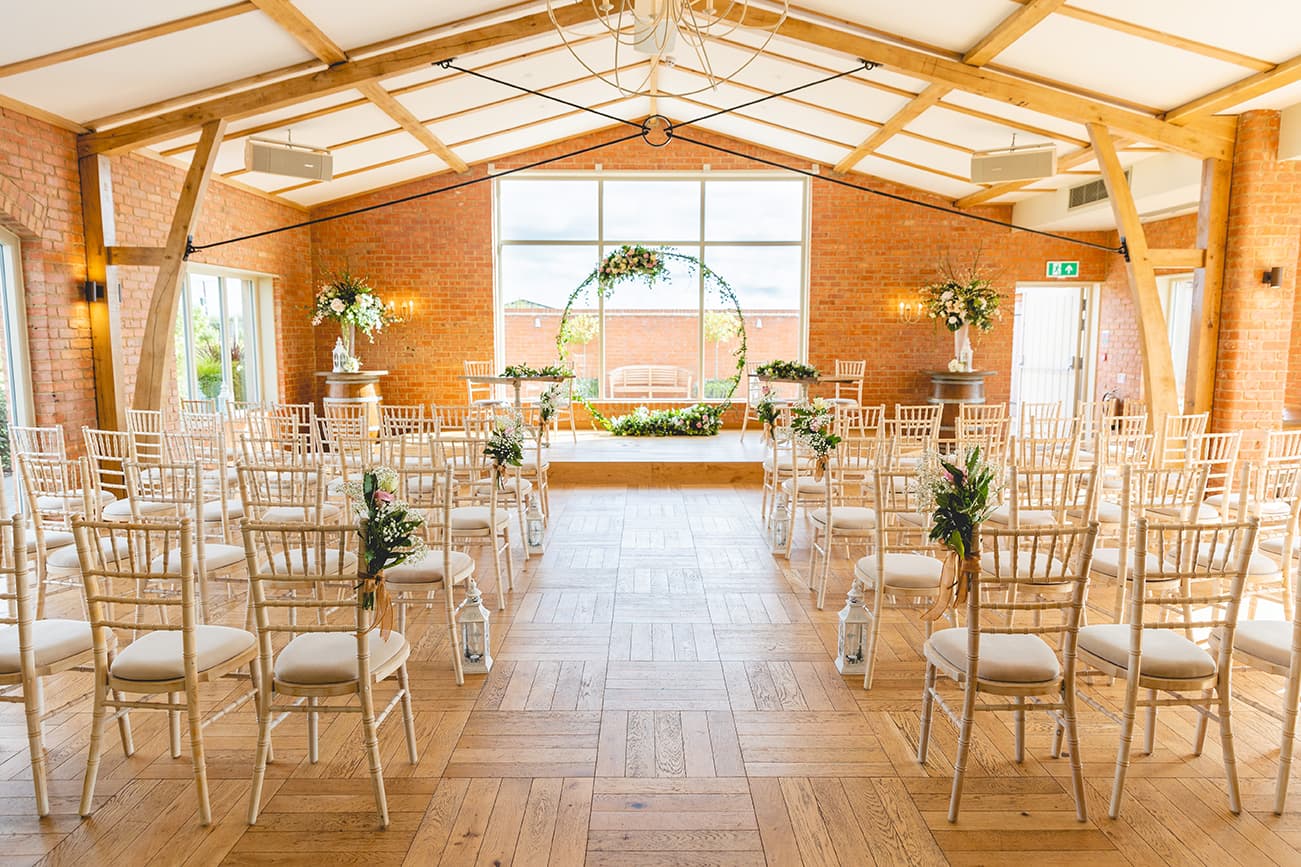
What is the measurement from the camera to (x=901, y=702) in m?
3.61

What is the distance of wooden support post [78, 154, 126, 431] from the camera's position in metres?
6.78

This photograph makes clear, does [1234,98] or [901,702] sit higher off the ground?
[1234,98]

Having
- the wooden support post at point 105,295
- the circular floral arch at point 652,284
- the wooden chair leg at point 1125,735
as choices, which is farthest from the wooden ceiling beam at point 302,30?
the wooden chair leg at point 1125,735

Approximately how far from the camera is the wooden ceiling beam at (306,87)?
21.8ft

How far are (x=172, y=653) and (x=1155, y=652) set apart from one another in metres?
3.32

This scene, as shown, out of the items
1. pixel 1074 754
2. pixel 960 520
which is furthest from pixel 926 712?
pixel 960 520

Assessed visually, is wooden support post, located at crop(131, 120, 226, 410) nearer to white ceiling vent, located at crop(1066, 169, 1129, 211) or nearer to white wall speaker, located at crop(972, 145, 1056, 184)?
white wall speaker, located at crop(972, 145, 1056, 184)

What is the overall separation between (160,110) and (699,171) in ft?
22.4

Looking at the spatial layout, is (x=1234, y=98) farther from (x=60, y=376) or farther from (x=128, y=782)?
(x=60, y=376)

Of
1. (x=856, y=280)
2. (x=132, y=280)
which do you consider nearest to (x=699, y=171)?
(x=856, y=280)

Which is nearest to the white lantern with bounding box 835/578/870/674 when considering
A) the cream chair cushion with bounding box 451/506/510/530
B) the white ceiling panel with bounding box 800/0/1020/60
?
the cream chair cushion with bounding box 451/506/510/530

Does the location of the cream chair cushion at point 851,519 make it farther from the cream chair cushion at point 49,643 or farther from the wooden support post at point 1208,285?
the wooden support post at point 1208,285

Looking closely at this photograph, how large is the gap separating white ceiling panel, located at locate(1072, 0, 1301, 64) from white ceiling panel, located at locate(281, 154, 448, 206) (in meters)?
7.77

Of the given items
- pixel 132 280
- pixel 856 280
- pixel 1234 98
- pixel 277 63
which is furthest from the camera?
pixel 856 280
